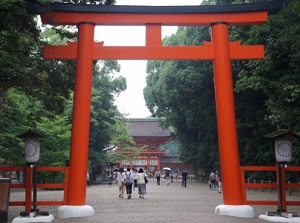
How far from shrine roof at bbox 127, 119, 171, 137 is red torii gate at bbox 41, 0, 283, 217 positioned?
42663 millimetres

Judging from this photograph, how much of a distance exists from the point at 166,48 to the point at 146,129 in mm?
45498

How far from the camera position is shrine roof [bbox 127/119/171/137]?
5541 centimetres

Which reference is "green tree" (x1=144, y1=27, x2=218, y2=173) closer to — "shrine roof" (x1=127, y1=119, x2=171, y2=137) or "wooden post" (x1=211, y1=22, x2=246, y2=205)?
"shrine roof" (x1=127, y1=119, x2=171, y2=137)

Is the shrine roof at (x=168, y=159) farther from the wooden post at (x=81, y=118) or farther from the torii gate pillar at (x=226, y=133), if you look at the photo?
the wooden post at (x=81, y=118)

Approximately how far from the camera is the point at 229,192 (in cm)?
1143

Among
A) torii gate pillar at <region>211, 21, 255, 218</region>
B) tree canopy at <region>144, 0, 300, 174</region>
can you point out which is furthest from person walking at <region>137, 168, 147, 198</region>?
torii gate pillar at <region>211, 21, 255, 218</region>

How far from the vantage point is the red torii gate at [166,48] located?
11680 mm

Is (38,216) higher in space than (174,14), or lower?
lower

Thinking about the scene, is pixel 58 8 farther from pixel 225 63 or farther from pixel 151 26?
pixel 225 63

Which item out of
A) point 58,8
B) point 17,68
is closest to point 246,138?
point 58,8

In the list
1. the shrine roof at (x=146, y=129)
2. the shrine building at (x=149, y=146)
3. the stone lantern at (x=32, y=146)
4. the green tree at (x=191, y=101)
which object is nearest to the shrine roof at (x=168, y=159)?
the shrine building at (x=149, y=146)

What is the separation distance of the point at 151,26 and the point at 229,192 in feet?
18.3

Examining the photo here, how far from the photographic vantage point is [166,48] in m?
12.2

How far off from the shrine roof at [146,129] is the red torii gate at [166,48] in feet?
140
